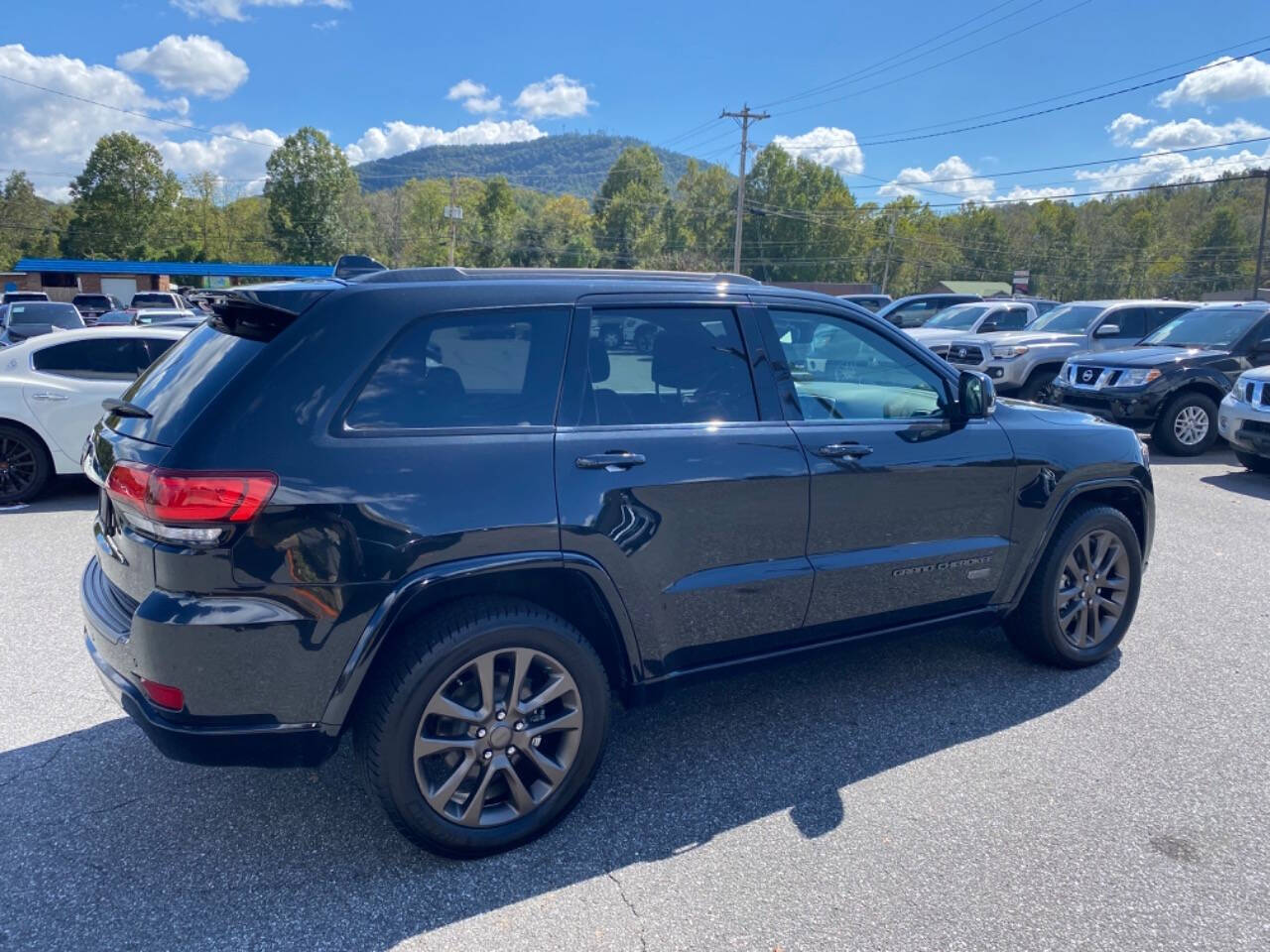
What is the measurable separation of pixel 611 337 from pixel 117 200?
8902 centimetres

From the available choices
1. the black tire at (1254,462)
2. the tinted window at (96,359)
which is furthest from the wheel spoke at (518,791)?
the black tire at (1254,462)

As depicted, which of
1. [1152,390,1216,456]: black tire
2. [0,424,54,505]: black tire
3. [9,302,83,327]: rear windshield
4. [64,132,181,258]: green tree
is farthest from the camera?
[64,132,181,258]: green tree

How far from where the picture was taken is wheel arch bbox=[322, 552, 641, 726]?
262 centimetres

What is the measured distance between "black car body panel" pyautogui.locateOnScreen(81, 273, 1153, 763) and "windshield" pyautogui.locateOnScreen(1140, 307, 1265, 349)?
9.29 metres

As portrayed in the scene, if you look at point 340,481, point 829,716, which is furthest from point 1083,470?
point 340,481

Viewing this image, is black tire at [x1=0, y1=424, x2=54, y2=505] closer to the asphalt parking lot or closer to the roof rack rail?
the asphalt parking lot

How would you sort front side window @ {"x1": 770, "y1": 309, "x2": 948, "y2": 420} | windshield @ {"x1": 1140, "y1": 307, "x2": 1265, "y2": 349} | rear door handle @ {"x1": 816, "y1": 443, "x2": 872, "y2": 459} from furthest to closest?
windshield @ {"x1": 1140, "y1": 307, "x2": 1265, "y2": 349}
front side window @ {"x1": 770, "y1": 309, "x2": 948, "y2": 420}
rear door handle @ {"x1": 816, "y1": 443, "x2": 872, "y2": 459}

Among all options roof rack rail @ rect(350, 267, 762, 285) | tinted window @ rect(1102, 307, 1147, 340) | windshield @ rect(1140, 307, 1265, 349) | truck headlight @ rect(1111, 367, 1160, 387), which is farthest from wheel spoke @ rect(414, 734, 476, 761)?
tinted window @ rect(1102, 307, 1147, 340)

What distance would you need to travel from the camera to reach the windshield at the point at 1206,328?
11148mm

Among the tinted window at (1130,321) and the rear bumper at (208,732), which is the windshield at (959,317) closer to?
the tinted window at (1130,321)

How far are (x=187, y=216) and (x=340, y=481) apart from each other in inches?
3804

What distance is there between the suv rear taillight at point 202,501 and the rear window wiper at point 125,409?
44 cm

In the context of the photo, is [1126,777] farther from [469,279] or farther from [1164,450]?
[1164,450]

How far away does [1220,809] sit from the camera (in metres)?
3.16
